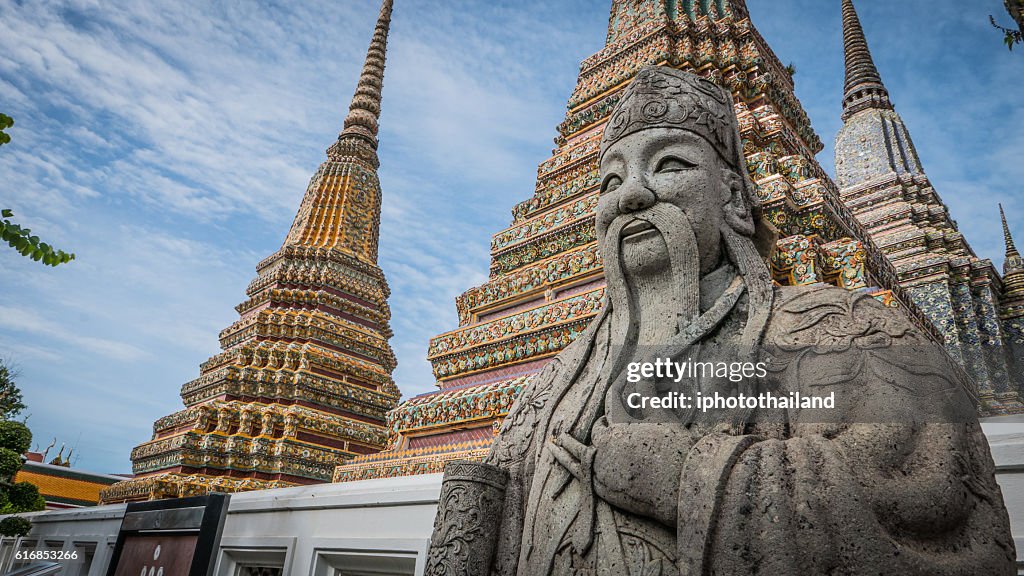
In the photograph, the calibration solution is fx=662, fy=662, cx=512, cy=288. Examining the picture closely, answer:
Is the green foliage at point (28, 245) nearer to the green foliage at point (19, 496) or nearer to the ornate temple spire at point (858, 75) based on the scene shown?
the green foliage at point (19, 496)

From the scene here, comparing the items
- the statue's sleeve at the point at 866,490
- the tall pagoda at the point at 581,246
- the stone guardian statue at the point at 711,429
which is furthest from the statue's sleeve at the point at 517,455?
the tall pagoda at the point at 581,246

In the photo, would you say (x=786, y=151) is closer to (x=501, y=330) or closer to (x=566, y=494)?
(x=501, y=330)

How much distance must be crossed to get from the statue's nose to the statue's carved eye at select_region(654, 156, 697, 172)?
0.13 m

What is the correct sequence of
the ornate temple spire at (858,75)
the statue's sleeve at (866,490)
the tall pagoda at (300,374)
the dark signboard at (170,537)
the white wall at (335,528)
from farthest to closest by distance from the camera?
1. the ornate temple spire at (858,75)
2. the tall pagoda at (300,374)
3. the dark signboard at (170,537)
4. the white wall at (335,528)
5. the statue's sleeve at (866,490)

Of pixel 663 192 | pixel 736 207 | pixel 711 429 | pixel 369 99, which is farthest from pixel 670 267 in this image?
pixel 369 99

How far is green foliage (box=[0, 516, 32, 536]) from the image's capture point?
338 inches

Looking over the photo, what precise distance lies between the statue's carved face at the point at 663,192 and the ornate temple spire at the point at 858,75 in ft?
58.4

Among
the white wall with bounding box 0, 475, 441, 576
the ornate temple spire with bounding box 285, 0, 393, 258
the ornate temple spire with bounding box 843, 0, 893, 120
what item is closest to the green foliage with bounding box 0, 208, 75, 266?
the white wall with bounding box 0, 475, 441, 576

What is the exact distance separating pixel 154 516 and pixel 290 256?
7.09 meters

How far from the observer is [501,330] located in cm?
581

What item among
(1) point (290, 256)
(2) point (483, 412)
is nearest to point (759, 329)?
(2) point (483, 412)

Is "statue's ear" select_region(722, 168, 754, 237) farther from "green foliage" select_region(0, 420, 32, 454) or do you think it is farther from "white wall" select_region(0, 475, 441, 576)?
"green foliage" select_region(0, 420, 32, 454)

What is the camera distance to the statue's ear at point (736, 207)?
2646 mm

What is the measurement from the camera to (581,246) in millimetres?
6117
